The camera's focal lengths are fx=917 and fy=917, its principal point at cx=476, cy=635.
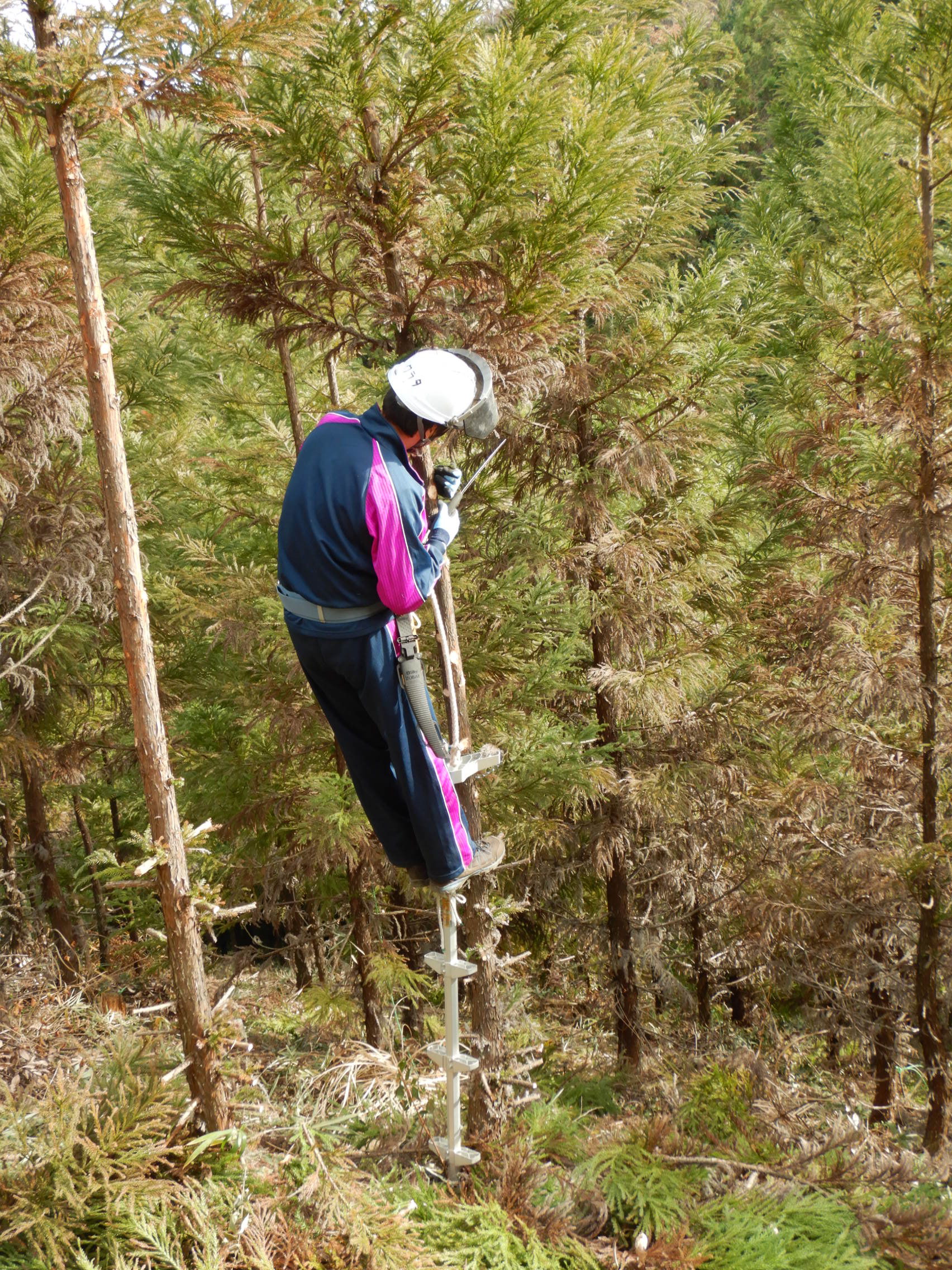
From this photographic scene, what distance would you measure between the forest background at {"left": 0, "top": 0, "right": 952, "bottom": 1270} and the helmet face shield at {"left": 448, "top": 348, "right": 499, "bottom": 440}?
0.74 m

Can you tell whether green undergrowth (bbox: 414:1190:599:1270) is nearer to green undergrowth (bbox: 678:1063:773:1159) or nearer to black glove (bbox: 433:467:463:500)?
green undergrowth (bbox: 678:1063:773:1159)

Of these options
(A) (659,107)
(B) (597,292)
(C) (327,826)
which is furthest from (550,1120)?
(A) (659,107)

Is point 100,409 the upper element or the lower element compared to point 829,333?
lower

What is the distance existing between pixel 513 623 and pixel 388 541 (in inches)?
114

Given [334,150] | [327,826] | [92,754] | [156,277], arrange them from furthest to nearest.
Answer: [92,754]
[156,277]
[327,826]
[334,150]

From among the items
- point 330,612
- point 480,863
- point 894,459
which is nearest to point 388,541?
point 330,612

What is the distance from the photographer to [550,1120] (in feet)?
15.3

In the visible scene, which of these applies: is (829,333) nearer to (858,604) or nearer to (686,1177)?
(858,604)

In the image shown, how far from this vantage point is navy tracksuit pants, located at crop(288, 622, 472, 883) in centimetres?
327

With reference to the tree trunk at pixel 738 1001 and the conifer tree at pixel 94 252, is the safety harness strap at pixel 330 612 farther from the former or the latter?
the tree trunk at pixel 738 1001

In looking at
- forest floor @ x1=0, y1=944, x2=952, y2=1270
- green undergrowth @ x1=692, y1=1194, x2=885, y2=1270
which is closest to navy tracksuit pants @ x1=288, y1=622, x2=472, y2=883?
forest floor @ x1=0, y1=944, x2=952, y2=1270

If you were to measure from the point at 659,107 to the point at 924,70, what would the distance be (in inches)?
55.1

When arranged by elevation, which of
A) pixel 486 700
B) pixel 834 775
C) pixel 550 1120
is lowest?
pixel 550 1120

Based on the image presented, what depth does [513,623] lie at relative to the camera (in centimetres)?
588
